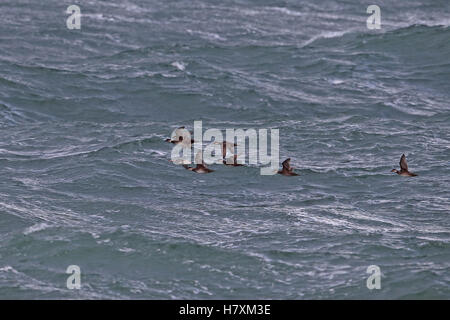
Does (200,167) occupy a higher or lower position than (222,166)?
higher

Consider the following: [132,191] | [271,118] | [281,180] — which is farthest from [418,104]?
[132,191]

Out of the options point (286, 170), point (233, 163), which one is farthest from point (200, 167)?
point (286, 170)

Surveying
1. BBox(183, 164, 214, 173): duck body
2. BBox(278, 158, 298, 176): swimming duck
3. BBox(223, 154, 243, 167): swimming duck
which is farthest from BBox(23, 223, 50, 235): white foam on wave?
BBox(278, 158, 298, 176): swimming duck

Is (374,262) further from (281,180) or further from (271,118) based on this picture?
(271,118)

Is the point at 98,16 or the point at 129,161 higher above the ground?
the point at 98,16

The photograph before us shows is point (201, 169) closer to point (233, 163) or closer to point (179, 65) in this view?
point (233, 163)

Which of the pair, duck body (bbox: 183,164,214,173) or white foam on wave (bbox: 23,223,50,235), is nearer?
white foam on wave (bbox: 23,223,50,235)

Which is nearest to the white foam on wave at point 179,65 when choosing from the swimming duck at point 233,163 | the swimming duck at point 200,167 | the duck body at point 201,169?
the swimming duck at point 200,167

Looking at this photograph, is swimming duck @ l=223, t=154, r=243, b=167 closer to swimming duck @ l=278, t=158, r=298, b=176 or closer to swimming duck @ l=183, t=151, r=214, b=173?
swimming duck @ l=183, t=151, r=214, b=173
